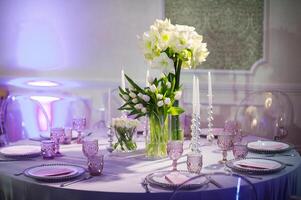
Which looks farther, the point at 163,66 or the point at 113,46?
the point at 113,46

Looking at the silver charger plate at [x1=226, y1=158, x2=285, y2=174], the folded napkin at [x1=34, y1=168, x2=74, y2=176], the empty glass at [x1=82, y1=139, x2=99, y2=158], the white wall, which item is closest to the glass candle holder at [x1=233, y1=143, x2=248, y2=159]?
the silver charger plate at [x1=226, y1=158, x2=285, y2=174]

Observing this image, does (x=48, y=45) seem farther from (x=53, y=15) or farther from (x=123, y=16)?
(x=123, y=16)

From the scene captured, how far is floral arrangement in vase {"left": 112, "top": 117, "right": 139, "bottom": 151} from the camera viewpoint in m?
2.39

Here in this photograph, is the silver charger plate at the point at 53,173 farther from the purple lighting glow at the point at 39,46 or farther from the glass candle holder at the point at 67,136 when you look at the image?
the purple lighting glow at the point at 39,46

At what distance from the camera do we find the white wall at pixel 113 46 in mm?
3977

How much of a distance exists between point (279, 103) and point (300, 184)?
1735 mm

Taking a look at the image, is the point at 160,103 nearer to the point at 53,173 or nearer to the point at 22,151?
the point at 53,173

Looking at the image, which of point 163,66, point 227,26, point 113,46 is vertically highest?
point 227,26

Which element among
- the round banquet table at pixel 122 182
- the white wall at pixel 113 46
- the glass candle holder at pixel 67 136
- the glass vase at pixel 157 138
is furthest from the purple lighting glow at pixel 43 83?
the glass vase at pixel 157 138

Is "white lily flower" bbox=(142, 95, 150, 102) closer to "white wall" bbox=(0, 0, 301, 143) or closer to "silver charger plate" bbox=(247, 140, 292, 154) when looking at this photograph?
"silver charger plate" bbox=(247, 140, 292, 154)

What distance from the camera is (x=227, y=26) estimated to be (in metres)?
4.04

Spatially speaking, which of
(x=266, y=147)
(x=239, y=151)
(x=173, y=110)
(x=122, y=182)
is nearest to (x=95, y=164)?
(x=122, y=182)

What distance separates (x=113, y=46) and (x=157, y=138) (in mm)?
2123

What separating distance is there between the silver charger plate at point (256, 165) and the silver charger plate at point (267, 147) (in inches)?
9.4
